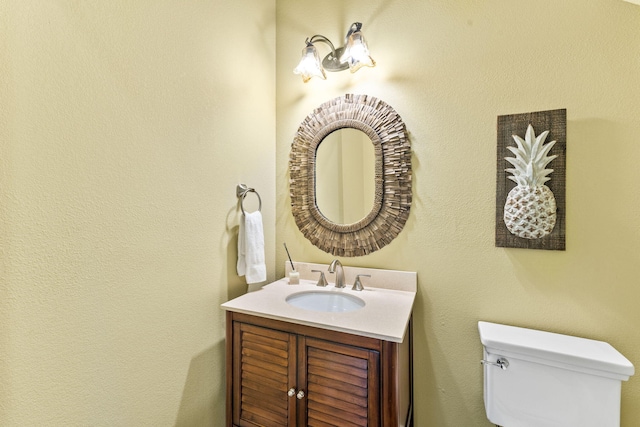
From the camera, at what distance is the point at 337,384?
1.09 meters

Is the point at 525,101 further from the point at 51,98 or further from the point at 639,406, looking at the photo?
the point at 51,98

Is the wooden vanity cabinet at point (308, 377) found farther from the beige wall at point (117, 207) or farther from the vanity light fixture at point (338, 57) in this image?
the vanity light fixture at point (338, 57)

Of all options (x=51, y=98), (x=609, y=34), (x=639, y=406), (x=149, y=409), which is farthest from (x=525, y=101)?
(x=149, y=409)

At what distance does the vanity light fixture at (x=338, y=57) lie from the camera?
145 centimetres

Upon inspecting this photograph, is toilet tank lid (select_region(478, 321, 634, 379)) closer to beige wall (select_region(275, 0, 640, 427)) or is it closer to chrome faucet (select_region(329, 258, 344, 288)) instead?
beige wall (select_region(275, 0, 640, 427))

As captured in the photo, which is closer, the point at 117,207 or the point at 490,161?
the point at 117,207

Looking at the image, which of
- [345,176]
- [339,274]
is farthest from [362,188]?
[339,274]

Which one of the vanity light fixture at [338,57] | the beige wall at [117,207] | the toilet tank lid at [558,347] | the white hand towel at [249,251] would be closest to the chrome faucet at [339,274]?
the white hand towel at [249,251]

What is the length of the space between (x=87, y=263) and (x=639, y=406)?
2.16 m

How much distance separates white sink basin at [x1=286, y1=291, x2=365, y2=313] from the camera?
151 centimetres

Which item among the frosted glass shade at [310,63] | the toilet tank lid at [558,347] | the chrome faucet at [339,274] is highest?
the frosted glass shade at [310,63]

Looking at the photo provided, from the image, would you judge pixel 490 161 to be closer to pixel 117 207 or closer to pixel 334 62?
pixel 334 62

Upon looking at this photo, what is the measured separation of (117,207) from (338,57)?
1363 millimetres

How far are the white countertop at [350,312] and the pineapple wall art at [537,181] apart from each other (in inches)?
21.9
